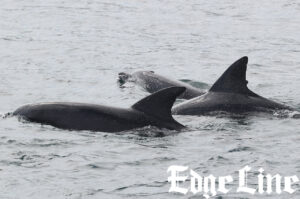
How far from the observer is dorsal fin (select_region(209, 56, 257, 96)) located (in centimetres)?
1706

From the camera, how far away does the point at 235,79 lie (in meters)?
17.2

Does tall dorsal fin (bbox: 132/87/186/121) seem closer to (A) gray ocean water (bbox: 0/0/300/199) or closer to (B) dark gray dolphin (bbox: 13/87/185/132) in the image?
(B) dark gray dolphin (bbox: 13/87/185/132)

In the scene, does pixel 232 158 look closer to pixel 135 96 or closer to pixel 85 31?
pixel 135 96

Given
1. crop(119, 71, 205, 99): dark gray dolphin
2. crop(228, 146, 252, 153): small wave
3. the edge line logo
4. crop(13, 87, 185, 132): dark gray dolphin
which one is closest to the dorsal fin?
crop(13, 87, 185, 132): dark gray dolphin

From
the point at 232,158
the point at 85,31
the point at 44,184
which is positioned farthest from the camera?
the point at 85,31

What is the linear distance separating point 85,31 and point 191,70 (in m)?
7.98

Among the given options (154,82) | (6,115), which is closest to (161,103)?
(6,115)

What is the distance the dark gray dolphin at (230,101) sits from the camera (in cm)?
1730

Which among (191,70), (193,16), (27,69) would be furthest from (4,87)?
(193,16)

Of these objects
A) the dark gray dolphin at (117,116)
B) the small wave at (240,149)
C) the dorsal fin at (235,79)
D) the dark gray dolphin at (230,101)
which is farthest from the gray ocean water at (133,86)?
the dorsal fin at (235,79)

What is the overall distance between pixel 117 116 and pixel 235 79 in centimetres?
283

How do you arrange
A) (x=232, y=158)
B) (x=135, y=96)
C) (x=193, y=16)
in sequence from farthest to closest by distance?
1. (x=193, y=16)
2. (x=135, y=96)
3. (x=232, y=158)

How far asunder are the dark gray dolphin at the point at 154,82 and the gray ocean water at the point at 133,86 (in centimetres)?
26

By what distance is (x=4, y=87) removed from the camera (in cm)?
2116
